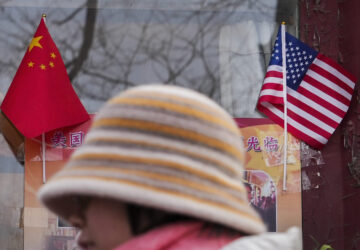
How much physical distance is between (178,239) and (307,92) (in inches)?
173

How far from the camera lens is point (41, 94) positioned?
503cm

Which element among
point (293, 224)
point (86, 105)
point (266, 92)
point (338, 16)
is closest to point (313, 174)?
point (293, 224)

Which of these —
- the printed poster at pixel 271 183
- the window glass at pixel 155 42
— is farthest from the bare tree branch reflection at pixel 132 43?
the printed poster at pixel 271 183

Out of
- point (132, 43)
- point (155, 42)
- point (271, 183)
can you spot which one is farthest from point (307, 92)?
point (132, 43)

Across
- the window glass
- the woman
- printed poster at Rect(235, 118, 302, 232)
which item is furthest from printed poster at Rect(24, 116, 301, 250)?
the woman

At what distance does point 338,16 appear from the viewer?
18.0 feet

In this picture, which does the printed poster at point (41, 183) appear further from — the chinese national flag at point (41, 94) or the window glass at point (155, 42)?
the chinese national flag at point (41, 94)

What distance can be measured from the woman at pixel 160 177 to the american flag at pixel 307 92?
4128mm

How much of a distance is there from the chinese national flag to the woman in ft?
12.6

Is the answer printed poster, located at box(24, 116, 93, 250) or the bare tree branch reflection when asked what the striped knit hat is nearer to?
printed poster, located at box(24, 116, 93, 250)

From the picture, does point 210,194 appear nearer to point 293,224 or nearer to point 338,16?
point 293,224

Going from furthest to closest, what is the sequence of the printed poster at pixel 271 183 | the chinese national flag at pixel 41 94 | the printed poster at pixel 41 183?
the printed poster at pixel 271 183 < the printed poster at pixel 41 183 < the chinese national flag at pixel 41 94

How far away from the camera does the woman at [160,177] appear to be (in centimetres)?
118

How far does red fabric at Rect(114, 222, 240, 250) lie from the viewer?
1.17 meters
